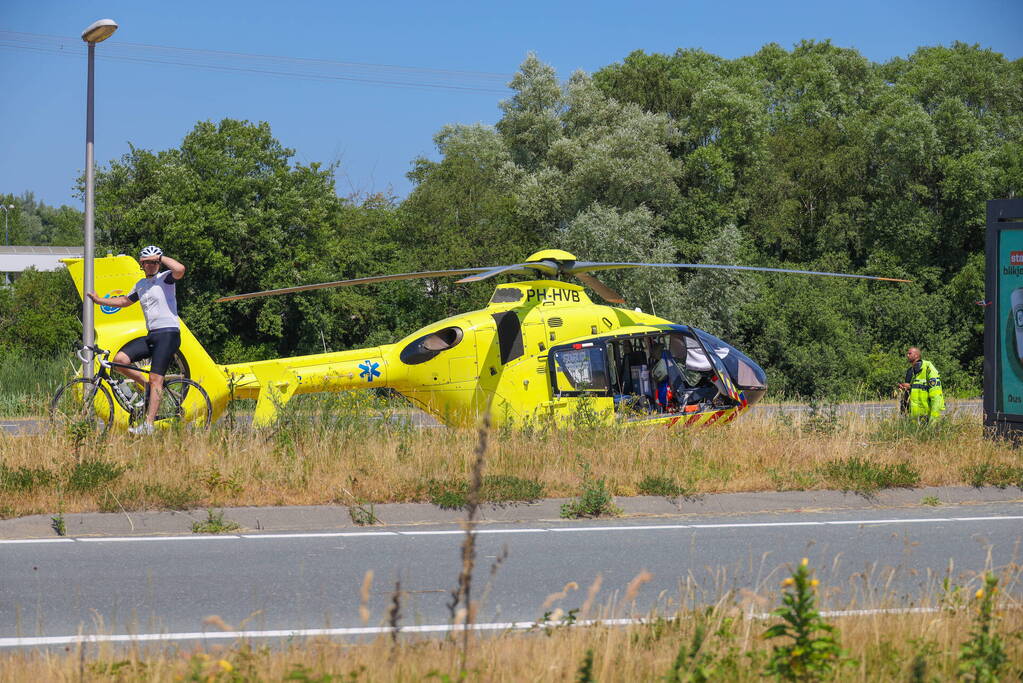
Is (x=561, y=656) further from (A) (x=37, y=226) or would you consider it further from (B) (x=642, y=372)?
(A) (x=37, y=226)

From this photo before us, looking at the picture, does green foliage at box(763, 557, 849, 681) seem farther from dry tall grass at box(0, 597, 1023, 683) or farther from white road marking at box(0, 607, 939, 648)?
white road marking at box(0, 607, 939, 648)

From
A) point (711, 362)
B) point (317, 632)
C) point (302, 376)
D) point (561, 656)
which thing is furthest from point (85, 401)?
point (561, 656)

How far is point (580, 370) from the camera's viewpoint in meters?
12.6

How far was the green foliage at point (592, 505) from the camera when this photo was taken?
9195mm

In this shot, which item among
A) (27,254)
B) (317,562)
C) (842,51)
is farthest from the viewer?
(27,254)

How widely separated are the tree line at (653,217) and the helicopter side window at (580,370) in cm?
2498

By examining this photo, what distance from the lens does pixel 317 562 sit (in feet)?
24.5

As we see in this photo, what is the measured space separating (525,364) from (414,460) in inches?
116

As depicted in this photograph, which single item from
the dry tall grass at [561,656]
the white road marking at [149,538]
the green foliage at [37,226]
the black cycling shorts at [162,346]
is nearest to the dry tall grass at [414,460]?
the white road marking at [149,538]

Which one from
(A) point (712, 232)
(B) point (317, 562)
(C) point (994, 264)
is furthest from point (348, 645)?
(A) point (712, 232)

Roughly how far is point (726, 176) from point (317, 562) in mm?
45796

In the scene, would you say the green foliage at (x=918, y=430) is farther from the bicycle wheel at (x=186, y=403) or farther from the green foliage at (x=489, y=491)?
the bicycle wheel at (x=186, y=403)

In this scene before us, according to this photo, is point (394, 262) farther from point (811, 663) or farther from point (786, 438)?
point (811, 663)

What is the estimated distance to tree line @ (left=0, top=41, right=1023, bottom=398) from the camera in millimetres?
40250
